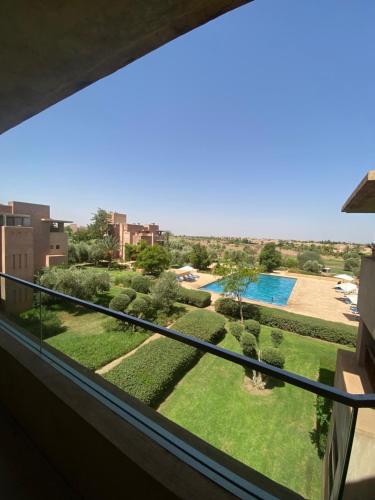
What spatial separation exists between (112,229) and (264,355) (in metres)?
27.7

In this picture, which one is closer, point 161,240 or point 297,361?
point 297,361

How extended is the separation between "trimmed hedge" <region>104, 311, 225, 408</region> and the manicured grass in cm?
13

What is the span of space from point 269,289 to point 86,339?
19328 mm

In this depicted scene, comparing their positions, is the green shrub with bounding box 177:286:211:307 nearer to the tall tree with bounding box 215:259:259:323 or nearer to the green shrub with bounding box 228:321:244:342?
the tall tree with bounding box 215:259:259:323

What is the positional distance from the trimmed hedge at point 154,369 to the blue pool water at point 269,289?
13.2 m

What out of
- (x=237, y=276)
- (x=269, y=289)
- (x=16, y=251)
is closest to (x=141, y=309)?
(x=237, y=276)

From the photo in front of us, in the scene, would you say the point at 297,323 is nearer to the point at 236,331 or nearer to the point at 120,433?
the point at 236,331

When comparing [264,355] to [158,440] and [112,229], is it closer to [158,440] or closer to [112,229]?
[158,440]

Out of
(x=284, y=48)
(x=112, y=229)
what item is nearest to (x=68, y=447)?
(x=284, y=48)

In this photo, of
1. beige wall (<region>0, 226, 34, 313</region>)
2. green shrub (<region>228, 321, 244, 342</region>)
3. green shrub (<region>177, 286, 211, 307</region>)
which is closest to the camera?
green shrub (<region>228, 321, 244, 342</region>)

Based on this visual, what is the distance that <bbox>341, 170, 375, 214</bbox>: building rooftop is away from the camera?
278 centimetres

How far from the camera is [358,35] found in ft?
12.1

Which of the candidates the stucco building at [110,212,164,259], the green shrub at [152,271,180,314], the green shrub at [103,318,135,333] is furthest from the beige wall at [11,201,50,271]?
the green shrub at [103,318,135,333]

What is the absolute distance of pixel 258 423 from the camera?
Answer: 197 centimetres
